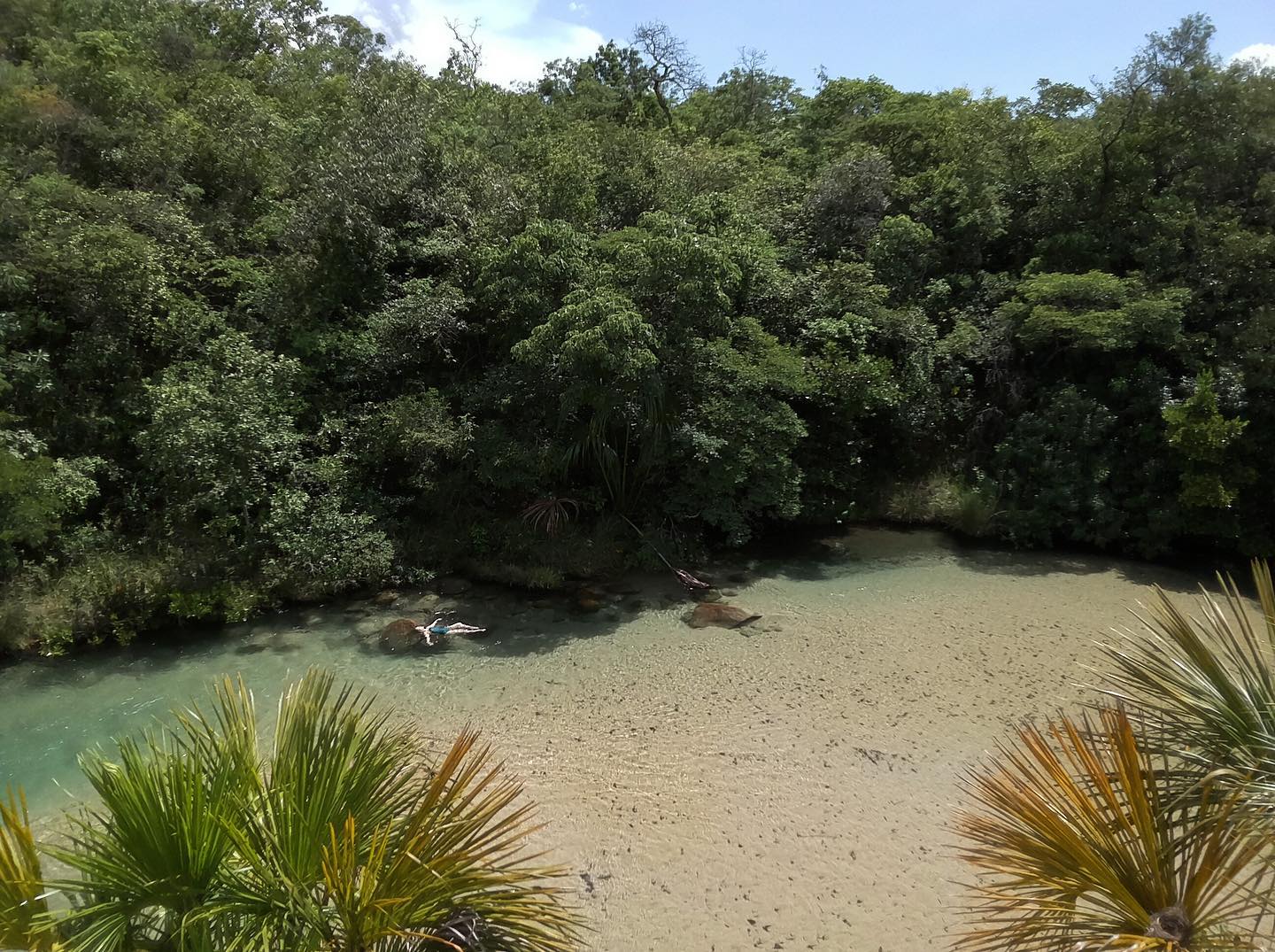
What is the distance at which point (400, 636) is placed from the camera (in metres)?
9.56

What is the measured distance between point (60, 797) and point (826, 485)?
11227 millimetres

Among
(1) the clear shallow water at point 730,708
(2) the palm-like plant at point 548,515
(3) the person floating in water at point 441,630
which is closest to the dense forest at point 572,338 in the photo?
(2) the palm-like plant at point 548,515

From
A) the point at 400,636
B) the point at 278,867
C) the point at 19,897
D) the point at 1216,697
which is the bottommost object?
the point at 400,636

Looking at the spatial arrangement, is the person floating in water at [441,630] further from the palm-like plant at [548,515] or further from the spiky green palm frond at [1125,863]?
the spiky green palm frond at [1125,863]

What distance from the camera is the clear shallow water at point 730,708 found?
5.70m

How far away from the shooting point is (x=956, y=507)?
13.0 m

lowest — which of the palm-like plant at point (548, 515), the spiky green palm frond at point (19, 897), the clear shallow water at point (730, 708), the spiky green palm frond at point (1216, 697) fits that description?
the clear shallow water at point (730, 708)

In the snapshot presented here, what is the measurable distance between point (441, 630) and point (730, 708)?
3.96m

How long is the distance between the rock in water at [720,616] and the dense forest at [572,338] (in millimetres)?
1639

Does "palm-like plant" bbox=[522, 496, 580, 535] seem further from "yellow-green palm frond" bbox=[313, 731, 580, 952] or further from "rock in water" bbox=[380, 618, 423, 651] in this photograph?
"yellow-green palm frond" bbox=[313, 731, 580, 952]

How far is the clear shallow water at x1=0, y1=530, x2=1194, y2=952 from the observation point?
570 cm

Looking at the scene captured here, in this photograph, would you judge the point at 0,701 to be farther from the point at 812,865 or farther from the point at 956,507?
the point at 956,507

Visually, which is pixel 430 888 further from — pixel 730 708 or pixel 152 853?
pixel 730 708

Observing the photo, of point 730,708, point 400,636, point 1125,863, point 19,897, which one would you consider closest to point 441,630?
point 400,636
